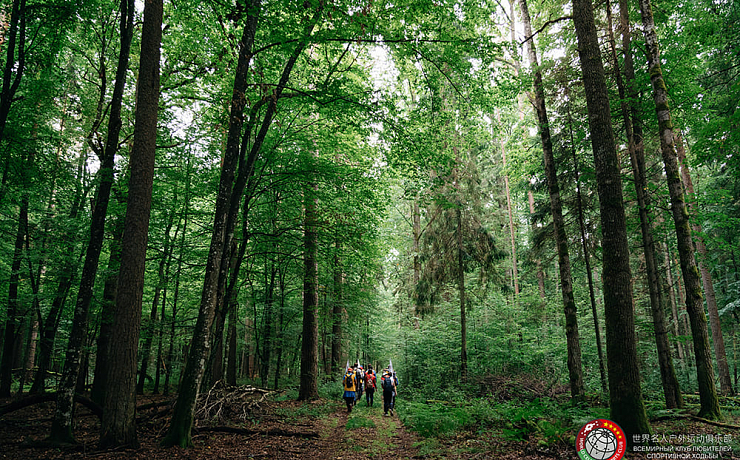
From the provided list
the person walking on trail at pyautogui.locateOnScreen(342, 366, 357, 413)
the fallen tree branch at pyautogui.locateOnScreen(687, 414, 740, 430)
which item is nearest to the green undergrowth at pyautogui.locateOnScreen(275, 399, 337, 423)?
the person walking on trail at pyautogui.locateOnScreen(342, 366, 357, 413)

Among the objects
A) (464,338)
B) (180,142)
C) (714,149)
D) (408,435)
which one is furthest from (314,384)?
(714,149)

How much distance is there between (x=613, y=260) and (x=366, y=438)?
674cm

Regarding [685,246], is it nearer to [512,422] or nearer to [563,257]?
[563,257]

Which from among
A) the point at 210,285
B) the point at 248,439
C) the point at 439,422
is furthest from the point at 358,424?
the point at 210,285

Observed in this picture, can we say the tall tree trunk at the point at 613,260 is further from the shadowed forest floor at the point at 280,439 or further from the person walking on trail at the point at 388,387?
the person walking on trail at the point at 388,387

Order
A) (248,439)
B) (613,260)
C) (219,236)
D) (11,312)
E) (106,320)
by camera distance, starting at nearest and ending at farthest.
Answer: (613,260) < (219,236) < (248,439) < (106,320) < (11,312)

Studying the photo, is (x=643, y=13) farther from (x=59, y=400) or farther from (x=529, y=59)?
(x=59, y=400)

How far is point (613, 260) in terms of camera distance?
5.99m

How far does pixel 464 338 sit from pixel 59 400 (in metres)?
13.8

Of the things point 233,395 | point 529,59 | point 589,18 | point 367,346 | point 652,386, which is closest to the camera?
point 589,18

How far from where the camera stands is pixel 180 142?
1043cm

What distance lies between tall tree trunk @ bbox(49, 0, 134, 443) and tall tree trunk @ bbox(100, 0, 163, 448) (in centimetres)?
107

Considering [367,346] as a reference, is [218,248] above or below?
above

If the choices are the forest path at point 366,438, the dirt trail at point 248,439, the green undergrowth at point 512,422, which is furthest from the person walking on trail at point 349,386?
the green undergrowth at point 512,422
